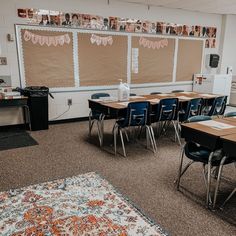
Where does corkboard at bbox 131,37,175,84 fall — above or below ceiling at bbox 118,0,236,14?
below

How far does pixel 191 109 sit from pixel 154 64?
282cm

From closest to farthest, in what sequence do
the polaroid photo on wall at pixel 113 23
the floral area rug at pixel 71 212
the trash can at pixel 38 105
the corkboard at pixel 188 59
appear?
the floral area rug at pixel 71 212, the trash can at pixel 38 105, the polaroid photo on wall at pixel 113 23, the corkboard at pixel 188 59

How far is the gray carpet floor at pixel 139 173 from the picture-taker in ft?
7.43

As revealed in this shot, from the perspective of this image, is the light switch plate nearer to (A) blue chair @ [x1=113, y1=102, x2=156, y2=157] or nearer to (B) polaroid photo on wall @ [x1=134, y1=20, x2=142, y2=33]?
(A) blue chair @ [x1=113, y1=102, x2=156, y2=157]

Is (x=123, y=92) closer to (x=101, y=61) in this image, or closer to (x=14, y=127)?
(x=101, y=61)

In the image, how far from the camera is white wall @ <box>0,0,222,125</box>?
186 inches

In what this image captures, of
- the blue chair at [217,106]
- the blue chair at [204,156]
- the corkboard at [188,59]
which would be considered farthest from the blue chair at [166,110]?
the corkboard at [188,59]

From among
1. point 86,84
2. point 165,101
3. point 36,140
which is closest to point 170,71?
point 86,84

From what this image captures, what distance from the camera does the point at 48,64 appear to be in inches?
208

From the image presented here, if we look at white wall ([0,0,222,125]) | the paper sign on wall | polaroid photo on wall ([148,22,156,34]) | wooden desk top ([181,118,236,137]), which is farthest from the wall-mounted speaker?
wooden desk top ([181,118,236,137])

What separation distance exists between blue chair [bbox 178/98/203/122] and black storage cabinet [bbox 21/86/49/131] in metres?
2.77

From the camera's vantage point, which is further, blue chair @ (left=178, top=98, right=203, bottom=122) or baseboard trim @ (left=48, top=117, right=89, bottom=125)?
baseboard trim @ (left=48, top=117, right=89, bottom=125)

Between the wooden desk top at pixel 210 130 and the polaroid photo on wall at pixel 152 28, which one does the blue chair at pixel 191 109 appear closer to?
the wooden desk top at pixel 210 130

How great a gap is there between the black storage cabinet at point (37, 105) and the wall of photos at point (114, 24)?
4.64 feet
